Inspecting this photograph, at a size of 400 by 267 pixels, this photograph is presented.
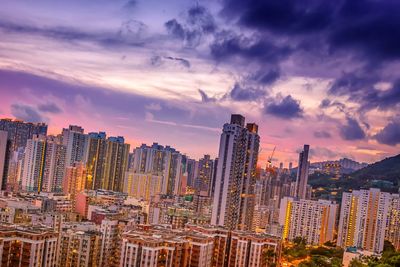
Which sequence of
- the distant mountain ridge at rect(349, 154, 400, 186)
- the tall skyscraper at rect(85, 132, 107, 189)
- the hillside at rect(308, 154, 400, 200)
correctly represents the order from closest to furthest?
the hillside at rect(308, 154, 400, 200), the distant mountain ridge at rect(349, 154, 400, 186), the tall skyscraper at rect(85, 132, 107, 189)

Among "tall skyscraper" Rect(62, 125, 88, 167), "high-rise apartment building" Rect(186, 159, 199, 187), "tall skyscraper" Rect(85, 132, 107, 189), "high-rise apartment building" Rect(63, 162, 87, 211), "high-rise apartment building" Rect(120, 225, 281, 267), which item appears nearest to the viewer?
"high-rise apartment building" Rect(120, 225, 281, 267)

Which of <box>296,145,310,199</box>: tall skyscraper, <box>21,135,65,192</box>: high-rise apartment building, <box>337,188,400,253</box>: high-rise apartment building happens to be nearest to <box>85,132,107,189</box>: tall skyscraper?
<box>21,135,65,192</box>: high-rise apartment building

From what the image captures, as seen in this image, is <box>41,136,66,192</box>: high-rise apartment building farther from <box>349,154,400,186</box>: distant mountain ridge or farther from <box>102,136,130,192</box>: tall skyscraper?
<box>349,154,400,186</box>: distant mountain ridge

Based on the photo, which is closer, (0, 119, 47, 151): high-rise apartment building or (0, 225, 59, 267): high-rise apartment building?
(0, 225, 59, 267): high-rise apartment building

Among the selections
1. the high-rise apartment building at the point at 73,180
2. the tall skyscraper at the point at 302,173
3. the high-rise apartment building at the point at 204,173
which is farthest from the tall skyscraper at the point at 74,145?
the tall skyscraper at the point at 302,173

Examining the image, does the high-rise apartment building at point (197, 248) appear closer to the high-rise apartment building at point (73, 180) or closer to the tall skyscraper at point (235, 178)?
the tall skyscraper at point (235, 178)

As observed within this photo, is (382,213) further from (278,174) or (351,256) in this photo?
(278,174)

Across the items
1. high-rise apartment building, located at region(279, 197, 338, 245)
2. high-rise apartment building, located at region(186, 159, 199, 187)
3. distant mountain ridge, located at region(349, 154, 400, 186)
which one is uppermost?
distant mountain ridge, located at region(349, 154, 400, 186)
